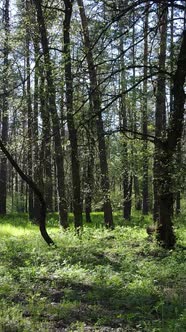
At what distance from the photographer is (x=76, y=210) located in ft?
42.7

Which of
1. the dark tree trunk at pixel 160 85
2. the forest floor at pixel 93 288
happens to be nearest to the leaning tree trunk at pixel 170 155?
the dark tree trunk at pixel 160 85

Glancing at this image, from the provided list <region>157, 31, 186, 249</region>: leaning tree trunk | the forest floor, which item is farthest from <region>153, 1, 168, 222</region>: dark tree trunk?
the forest floor

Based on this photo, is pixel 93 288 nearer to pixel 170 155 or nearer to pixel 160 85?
pixel 170 155

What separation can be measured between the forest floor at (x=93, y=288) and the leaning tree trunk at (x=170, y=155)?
19.4 inches

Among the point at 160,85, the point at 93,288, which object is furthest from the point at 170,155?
the point at 93,288

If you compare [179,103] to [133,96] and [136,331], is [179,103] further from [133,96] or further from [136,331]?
[136,331]

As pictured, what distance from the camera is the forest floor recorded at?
4.88 metres

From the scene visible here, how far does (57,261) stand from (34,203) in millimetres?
13039

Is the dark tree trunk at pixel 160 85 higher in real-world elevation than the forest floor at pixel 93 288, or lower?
higher

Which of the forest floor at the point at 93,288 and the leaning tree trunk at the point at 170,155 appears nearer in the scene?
the forest floor at the point at 93,288

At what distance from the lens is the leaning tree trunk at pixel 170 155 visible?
912 centimetres

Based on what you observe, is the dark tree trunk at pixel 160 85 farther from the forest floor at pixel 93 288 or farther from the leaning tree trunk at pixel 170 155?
the forest floor at pixel 93 288

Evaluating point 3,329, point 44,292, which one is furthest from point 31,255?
point 3,329

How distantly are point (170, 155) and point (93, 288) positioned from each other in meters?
3.98
